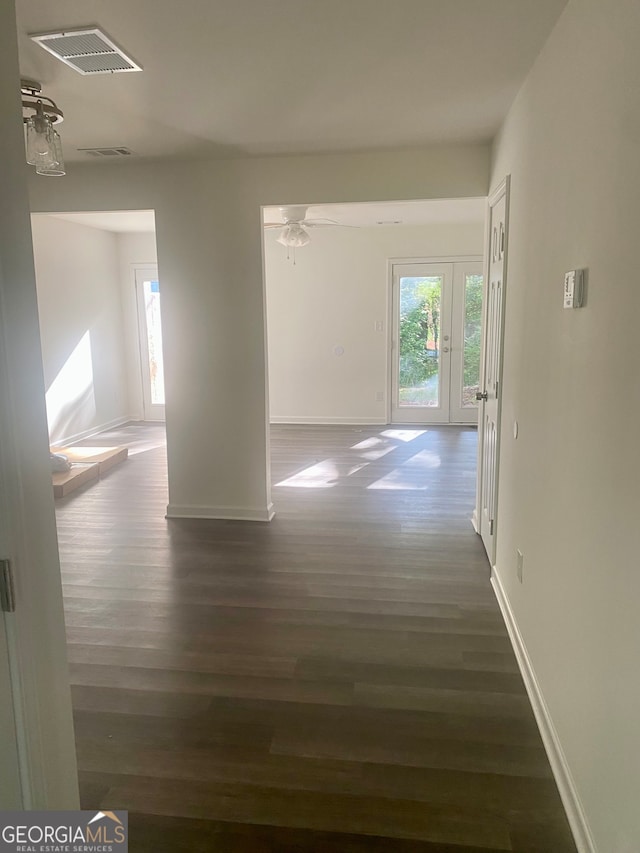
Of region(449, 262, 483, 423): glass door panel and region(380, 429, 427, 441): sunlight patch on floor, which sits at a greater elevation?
region(449, 262, 483, 423): glass door panel

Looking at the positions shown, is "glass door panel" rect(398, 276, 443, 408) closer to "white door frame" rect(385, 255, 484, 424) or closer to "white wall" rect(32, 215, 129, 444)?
"white door frame" rect(385, 255, 484, 424)

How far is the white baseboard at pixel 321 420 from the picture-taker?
818 centimetres

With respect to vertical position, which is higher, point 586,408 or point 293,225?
point 293,225

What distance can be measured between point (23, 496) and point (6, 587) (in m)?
0.19

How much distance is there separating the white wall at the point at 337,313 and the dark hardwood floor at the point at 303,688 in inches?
150

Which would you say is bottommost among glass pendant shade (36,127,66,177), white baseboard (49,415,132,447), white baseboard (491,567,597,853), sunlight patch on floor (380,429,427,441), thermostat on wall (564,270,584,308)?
white baseboard (491,567,597,853)

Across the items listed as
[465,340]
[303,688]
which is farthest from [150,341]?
[303,688]

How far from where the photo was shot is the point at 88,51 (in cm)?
237

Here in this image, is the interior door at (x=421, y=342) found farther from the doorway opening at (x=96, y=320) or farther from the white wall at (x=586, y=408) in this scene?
the white wall at (x=586, y=408)

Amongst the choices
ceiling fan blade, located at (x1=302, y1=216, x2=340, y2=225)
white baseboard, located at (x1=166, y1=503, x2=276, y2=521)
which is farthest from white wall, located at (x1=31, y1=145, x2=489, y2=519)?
ceiling fan blade, located at (x1=302, y1=216, x2=340, y2=225)

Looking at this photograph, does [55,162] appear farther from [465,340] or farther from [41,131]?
[465,340]

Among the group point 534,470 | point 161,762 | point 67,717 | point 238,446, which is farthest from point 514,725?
point 238,446

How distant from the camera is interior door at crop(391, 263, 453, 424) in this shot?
7.84m

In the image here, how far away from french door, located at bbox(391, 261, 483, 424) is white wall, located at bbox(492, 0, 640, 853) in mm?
5219
